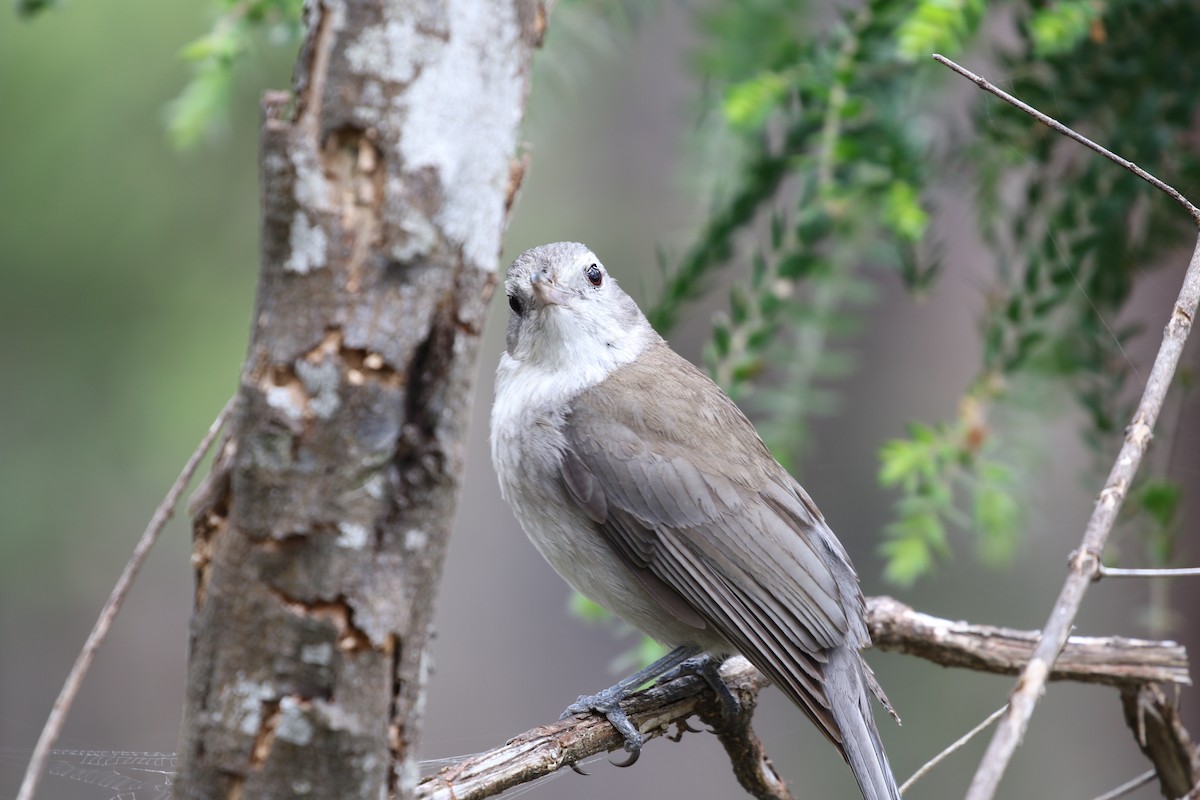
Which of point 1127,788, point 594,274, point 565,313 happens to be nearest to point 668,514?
point 565,313

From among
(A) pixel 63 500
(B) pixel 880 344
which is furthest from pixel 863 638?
(A) pixel 63 500

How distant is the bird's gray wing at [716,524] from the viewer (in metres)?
2.78

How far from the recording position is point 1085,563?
4.66ft

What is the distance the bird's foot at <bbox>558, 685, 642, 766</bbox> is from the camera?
2574 mm

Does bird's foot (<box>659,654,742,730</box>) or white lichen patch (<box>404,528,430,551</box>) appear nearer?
white lichen patch (<box>404,528,430,551</box>)

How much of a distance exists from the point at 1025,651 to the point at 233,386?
10.5 feet

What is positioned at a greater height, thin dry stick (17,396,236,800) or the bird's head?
the bird's head

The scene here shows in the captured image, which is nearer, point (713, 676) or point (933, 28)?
point (933, 28)

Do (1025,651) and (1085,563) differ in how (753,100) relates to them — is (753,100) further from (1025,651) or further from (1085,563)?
(1085,563)

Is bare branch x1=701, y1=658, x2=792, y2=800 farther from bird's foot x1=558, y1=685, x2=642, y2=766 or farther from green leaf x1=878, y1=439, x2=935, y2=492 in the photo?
green leaf x1=878, y1=439, x2=935, y2=492

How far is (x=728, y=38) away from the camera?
376cm

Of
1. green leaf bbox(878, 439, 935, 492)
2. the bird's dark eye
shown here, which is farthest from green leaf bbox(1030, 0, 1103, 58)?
the bird's dark eye

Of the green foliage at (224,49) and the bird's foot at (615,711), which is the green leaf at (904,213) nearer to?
the bird's foot at (615,711)

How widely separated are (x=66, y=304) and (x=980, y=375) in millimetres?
3987
